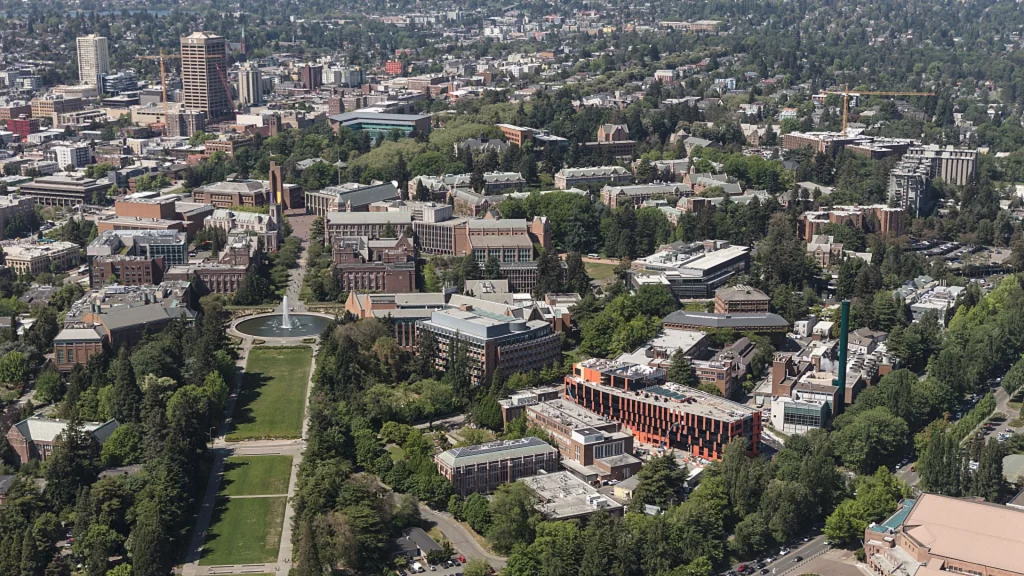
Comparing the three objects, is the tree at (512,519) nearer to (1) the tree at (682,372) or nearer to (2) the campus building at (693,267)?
(1) the tree at (682,372)

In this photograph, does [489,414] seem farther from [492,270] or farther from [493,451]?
[492,270]

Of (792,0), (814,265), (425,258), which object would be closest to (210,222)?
(425,258)

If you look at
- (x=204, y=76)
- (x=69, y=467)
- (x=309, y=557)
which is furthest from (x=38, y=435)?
(x=204, y=76)

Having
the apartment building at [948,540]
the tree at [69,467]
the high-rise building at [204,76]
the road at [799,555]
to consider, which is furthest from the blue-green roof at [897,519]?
the high-rise building at [204,76]

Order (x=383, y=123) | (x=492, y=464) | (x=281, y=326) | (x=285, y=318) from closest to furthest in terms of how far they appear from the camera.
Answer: (x=492, y=464)
(x=281, y=326)
(x=285, y=318)
(x=383, y=123)

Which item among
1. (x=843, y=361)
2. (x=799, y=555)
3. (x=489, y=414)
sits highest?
(x=843, y=361)

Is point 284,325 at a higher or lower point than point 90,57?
lower
